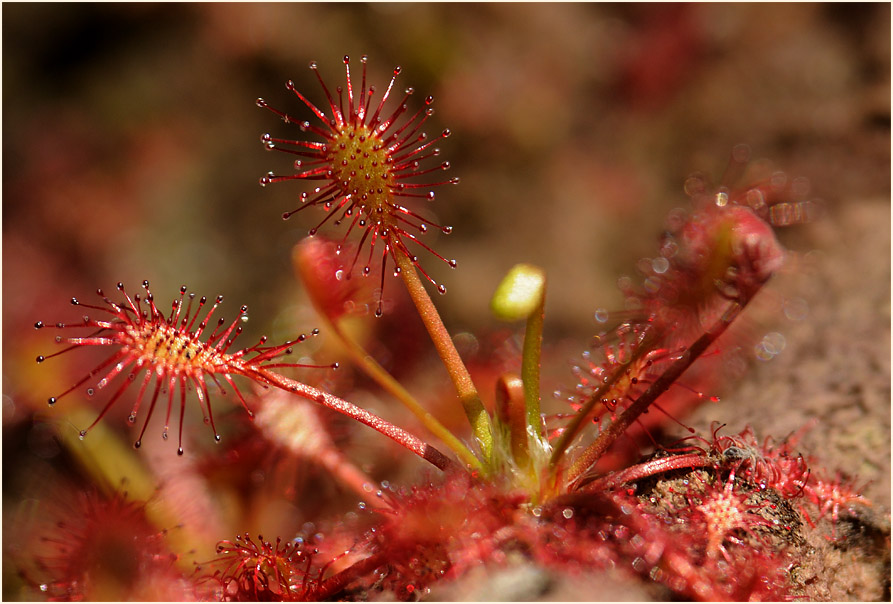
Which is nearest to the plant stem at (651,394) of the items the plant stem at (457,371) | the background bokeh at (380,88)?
the plant stem at (457,371)

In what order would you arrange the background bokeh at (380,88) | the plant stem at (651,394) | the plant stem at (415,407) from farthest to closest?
the background bokeh at (380,88)
the plant stem at (415,407)
the plant stem at (651,394)

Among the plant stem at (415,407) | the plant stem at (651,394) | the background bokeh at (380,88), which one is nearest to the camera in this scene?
the plant stem at (651,394)

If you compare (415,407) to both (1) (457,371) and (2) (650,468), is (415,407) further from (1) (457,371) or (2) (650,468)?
(2) (650,468)

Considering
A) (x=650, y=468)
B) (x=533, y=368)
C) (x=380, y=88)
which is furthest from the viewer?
(x=380, y=88)

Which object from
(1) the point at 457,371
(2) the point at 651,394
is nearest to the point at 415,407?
(1) the point at 457,371

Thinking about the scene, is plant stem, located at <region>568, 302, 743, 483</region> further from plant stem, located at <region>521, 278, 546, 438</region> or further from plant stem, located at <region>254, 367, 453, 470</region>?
plant stem, located at <region>254, 367, 453, 470</region>

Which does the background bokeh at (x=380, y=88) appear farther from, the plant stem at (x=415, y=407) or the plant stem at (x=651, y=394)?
the plant stem at (x=651, y=394)
